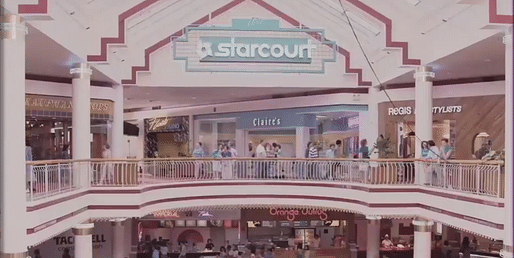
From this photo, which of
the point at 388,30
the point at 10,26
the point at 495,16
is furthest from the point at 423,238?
the point at 10,26

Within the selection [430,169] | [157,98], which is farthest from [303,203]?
[157,98]

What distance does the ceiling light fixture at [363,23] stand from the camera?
20.0 m

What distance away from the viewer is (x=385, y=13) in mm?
17719

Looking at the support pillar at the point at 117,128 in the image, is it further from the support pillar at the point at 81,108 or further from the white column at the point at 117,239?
the support pillar at the point at 81,108

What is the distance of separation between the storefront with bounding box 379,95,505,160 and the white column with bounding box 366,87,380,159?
21 cm

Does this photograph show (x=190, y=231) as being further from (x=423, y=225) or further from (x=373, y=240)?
(x=423, y=225)

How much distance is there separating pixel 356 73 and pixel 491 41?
9.02 m

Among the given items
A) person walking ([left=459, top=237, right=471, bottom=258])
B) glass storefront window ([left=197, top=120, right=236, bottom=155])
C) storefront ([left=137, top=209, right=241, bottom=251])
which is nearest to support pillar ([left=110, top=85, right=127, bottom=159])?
storefront ([left=137, top=209, right=241, bottom=251])

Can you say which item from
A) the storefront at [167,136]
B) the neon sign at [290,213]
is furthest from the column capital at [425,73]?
the storefront at [167,136]

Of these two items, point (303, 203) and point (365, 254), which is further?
point (365, 254)

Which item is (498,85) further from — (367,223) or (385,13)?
(367,223)

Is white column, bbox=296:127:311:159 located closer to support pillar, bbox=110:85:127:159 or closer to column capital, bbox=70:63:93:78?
support pillar, bbox=110:85:127:159

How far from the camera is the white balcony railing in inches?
483

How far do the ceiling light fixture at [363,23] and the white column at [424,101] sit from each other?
3563 millimetres
